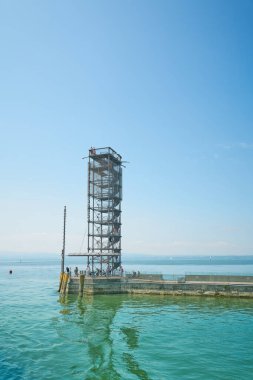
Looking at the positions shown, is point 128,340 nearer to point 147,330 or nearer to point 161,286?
point 147,330

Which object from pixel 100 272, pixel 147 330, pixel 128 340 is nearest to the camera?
pixel 128 340

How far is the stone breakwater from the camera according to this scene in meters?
43.6


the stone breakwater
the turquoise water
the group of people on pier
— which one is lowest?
the turquoise water

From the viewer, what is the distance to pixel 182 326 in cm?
2894

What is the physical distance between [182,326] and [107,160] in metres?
33.8

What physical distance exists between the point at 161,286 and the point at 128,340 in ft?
73.6

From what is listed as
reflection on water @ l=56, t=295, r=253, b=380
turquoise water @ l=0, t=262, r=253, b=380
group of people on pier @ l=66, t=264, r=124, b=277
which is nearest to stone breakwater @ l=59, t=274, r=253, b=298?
reflection on water @ l=56, t=295, r=253, b=380

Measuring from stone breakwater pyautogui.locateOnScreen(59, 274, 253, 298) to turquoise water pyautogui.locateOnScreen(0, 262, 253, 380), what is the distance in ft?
8.05

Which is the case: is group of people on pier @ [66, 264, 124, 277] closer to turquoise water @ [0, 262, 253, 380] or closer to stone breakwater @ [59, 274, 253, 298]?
stone breakwater @ [59, 274, 253, 298]

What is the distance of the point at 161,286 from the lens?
1832 inches

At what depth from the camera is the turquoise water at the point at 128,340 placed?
1861 cm

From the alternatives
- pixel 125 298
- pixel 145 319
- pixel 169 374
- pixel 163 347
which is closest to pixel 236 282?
pixel 125 298

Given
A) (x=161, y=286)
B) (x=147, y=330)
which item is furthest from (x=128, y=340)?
(x=161, y=286)

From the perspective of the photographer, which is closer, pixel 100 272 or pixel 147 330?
pixel 147 330
